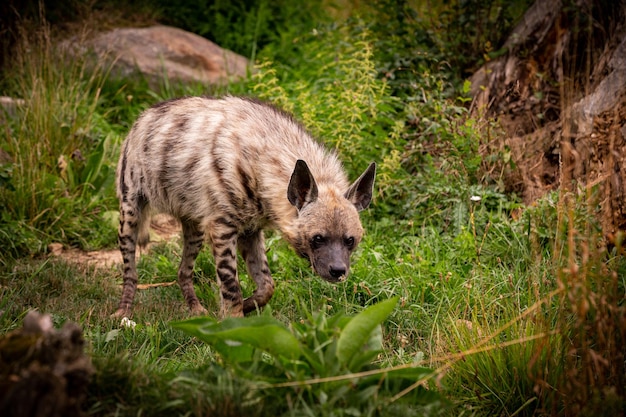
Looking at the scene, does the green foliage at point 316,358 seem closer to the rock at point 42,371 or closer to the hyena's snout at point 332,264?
the rock at point 42,371

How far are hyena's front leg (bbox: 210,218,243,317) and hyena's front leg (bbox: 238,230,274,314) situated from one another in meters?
0.15

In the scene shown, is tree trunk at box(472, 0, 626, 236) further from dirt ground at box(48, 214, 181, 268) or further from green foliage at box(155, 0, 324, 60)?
green foliage at box(155, 0, 324, 60)

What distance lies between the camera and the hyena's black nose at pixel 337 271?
4660 millimetres

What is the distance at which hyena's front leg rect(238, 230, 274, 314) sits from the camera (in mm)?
5305

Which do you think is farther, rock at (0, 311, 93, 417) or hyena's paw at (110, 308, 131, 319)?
hyena's paw at (110, 308, 131, 319)

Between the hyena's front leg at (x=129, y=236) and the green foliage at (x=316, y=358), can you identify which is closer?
the green foliage at (x=316, y=358)

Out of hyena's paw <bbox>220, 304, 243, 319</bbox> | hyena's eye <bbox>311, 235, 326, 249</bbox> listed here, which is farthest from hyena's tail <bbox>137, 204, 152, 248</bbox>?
hyena's eye <bbox>311, 235, 326, 249</bbox>

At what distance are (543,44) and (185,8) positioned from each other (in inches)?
218

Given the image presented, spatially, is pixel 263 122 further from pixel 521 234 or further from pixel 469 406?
pixel 469 406

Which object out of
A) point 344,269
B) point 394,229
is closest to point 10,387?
point 344,269

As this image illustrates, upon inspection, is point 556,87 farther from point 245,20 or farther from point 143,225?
point 245,20

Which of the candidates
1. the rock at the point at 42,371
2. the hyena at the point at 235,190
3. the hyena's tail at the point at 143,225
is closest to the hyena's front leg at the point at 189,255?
the hyena at the point at 235,190

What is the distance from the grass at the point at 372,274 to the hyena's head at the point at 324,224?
271 mm

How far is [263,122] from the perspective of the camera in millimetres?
5344
